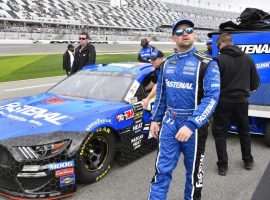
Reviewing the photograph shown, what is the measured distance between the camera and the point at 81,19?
73.2m

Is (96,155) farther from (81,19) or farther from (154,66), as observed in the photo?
(81,19)

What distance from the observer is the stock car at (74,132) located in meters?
3.16

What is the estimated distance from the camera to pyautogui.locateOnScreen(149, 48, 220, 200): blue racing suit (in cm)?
258

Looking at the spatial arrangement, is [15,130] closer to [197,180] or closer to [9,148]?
[9,148]

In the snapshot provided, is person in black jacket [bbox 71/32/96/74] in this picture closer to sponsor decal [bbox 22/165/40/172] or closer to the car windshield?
the car windshield

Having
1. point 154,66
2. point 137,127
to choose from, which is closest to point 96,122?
point 137,127

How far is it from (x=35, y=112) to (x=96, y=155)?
89 cm

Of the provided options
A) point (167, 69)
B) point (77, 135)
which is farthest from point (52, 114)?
point (167, 69)

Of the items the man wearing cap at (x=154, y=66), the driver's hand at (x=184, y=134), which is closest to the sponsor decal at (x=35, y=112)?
the man wearing cap at (x=154, y=66)

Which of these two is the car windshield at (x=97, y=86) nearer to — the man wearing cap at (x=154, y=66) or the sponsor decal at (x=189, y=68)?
the man wearing cap at (x=154, y=66)

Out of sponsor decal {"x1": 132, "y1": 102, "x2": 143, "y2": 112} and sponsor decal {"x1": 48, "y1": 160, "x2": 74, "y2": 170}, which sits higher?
sponsor decal {"x1": 132, "y1": 102, "x2": 143, "y2": 112}

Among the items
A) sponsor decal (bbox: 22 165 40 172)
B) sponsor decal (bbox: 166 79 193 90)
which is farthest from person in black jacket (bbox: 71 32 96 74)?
sponsor decal (bbox: 166 79 193 90)

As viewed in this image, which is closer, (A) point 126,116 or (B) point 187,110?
(B) point 187,110

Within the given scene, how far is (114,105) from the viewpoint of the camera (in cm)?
412
